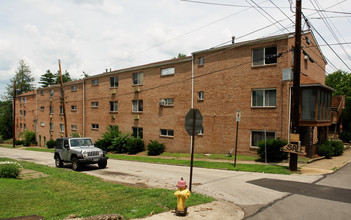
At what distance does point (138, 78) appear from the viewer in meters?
30.3

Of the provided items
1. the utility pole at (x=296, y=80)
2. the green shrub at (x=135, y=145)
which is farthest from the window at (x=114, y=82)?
the utility pole at (x=296, y=80)

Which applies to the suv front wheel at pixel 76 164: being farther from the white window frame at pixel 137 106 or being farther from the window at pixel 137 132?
the white window frame at pixel 137 106

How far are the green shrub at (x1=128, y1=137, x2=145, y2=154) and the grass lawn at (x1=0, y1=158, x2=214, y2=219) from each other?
17.6 meters

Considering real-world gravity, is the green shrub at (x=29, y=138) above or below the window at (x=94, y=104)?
below

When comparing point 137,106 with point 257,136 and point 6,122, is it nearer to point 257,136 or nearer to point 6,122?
point 257,136

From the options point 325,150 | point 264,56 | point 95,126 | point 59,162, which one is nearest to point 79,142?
point 59,162

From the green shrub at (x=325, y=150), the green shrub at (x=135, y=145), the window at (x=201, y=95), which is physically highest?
the window at (x=201, y=95)

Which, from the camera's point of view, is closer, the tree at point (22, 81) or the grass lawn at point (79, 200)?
the grass lawn at point (79, 200)

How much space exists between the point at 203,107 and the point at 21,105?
50.3m

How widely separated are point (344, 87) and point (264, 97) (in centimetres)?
2871

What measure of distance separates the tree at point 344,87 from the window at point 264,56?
24.1 metres

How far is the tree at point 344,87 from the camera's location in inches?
1449

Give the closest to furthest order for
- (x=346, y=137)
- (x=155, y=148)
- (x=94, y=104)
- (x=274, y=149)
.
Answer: (x=274, y=149)
(x=155, y=148)
(x=346, y=137)
(x=94, y=104)

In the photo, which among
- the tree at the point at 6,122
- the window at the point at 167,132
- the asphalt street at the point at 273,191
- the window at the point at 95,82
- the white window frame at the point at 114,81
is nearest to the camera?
the asphalt street at the point at 273,191
